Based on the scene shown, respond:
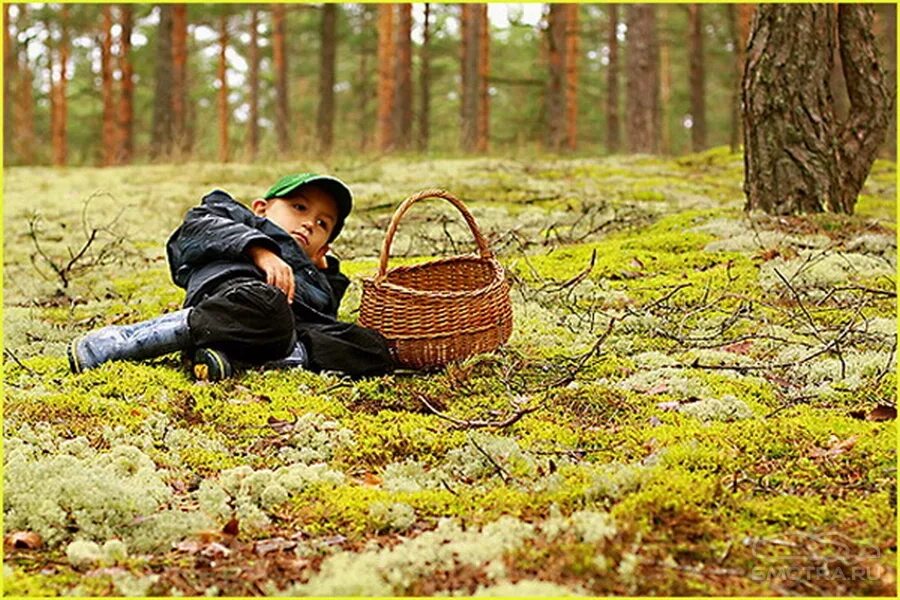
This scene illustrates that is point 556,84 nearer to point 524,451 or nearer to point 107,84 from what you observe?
point 107,84

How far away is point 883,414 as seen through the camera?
10.8ft

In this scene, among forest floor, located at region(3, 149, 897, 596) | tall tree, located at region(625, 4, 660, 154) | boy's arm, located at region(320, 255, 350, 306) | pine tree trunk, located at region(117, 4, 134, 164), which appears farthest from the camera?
A: pine tree trunk, located at region(117, 4, 134, 164)

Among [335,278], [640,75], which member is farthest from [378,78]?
[335,278]

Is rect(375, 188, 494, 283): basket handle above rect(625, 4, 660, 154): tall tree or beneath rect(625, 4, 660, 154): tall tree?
beneath

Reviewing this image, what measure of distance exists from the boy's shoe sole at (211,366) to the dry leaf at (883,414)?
2.43m

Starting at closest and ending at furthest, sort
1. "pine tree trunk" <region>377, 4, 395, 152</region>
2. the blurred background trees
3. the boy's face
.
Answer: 1. the boy's face
2. the blurred background trees
3. "pine tree trunk" <region>377, 4, 395, 152</region>

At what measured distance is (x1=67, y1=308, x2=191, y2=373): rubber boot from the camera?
13.0 ft

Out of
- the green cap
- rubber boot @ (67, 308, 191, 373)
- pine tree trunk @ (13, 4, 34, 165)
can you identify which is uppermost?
pine tree trunk @ (13, 4, 34, 165)

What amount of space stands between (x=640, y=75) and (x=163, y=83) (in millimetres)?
8164

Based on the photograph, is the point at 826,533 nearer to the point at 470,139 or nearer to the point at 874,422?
the point at 874,422

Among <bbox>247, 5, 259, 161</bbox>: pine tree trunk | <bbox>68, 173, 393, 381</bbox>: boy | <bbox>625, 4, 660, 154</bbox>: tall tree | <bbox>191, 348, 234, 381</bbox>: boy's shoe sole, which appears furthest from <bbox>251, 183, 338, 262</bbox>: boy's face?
<bbox>247, 5, 259, 161</bbox>: pine tree trunk

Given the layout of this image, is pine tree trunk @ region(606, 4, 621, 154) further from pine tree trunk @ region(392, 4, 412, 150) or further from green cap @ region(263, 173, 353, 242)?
green cap @ region(263, 173, 353, 242)

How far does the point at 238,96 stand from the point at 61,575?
35.8 metres

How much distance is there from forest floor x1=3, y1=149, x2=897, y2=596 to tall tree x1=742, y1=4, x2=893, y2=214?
82 centimetres
